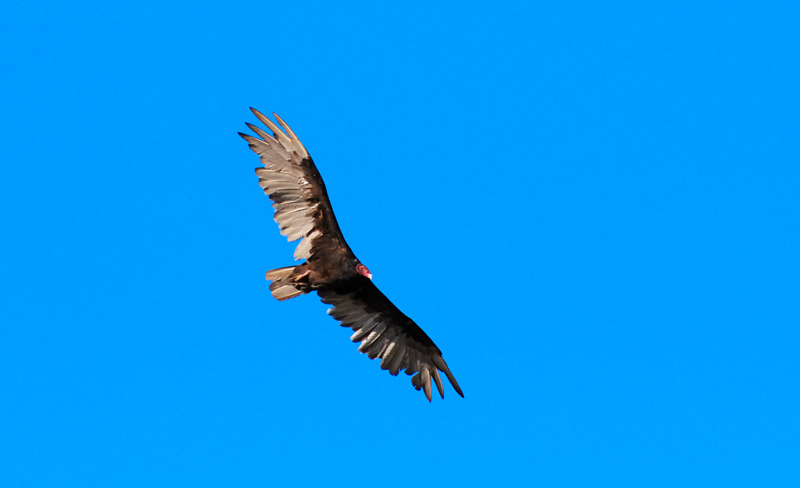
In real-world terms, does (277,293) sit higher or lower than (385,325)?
lower

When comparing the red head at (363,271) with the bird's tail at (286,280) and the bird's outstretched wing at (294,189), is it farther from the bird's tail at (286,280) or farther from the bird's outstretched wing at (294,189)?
the bird's tail at (286,280)

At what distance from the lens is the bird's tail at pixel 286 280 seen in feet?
40.0

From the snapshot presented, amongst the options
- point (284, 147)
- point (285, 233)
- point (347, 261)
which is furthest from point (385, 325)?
point (284, 147)

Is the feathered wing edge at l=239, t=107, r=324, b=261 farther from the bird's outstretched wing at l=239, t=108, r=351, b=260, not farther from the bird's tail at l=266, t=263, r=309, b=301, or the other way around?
the bird's tail at l=266, t=263, r=309, b=301

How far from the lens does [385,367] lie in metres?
13.7

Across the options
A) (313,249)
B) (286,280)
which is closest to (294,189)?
(313,249)

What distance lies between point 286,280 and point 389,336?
232 centimetres

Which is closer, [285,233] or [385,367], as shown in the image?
[285,233]

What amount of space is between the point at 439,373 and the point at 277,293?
3325 mm

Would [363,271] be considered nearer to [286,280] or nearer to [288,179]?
[286,280]

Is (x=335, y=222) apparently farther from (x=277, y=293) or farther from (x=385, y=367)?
(x=385, y=367)

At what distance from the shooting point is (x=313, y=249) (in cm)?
1221

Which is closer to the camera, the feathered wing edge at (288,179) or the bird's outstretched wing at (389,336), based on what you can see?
the feathered wing edge at (288,179)

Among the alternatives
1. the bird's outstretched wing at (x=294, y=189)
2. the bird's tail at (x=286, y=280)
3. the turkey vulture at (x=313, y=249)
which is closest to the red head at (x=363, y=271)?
the turkey vulture at (x=313, y=249)
